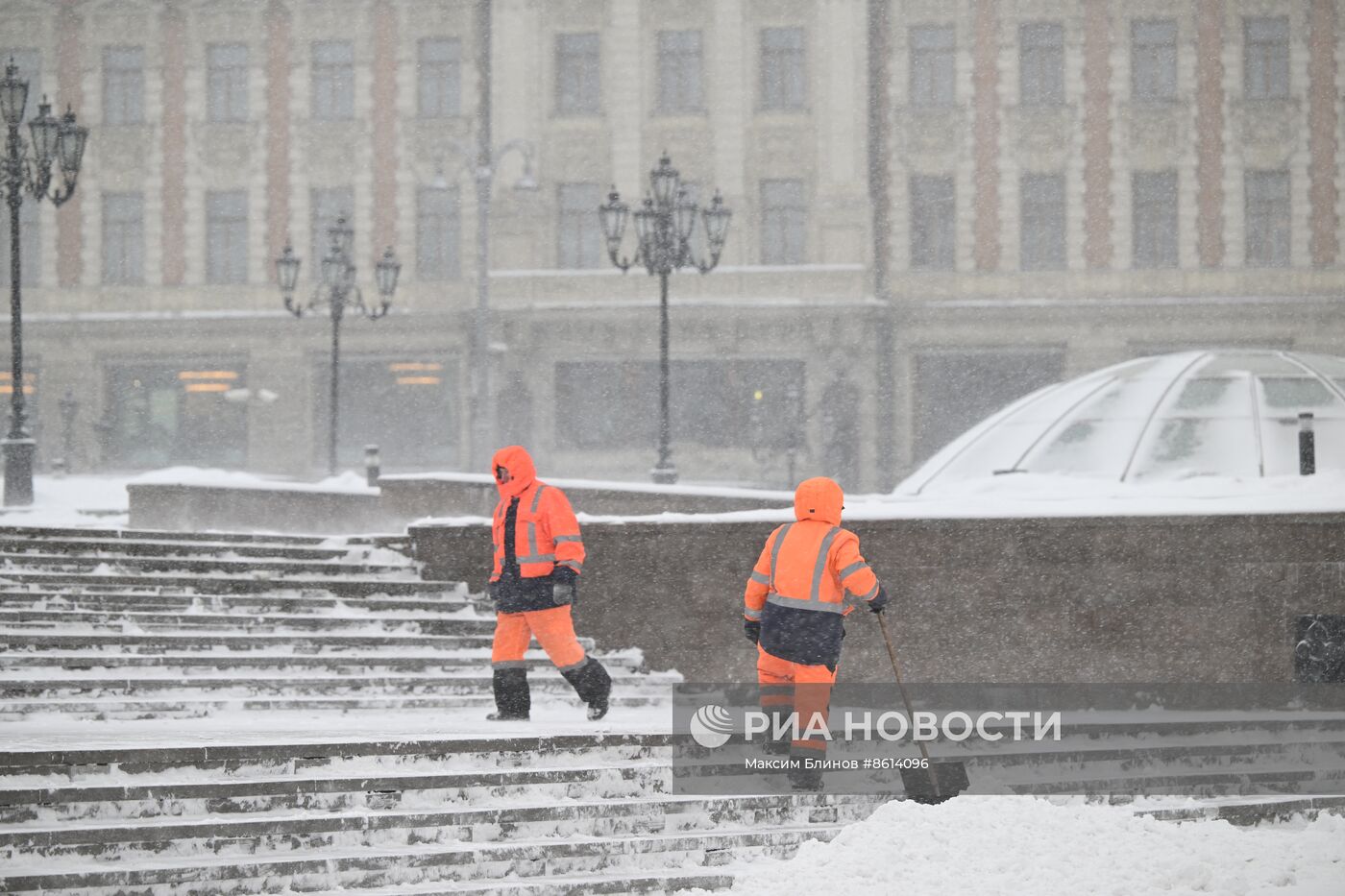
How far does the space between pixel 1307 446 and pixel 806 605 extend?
691 centimetres

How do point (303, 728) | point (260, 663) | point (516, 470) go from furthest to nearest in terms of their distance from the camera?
point (260, 663) < point (516, 470) < point (303, 728)

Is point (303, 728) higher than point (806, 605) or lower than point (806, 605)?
lower

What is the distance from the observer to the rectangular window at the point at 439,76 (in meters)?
34.3

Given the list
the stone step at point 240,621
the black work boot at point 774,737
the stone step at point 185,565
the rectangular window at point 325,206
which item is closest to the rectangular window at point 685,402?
the rectangular window at point 325,206

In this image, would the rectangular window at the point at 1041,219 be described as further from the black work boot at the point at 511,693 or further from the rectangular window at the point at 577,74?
the black work boot at the point at 511,693

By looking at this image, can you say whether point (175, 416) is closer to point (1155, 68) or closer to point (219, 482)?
point (219, 482)

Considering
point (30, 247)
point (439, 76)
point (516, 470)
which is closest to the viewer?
point (516, 470)

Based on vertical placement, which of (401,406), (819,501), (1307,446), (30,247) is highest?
(30,247)

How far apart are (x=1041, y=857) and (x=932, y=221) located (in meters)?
27.8

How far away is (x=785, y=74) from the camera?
33.3 metres

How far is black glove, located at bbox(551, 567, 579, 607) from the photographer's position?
27.6 ft

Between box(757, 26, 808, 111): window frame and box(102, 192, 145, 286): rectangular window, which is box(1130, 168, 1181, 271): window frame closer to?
box(757, 26, 808, 111): window frame

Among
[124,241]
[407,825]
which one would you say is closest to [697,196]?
[124,241]

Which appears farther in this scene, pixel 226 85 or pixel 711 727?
pixel 226 85
